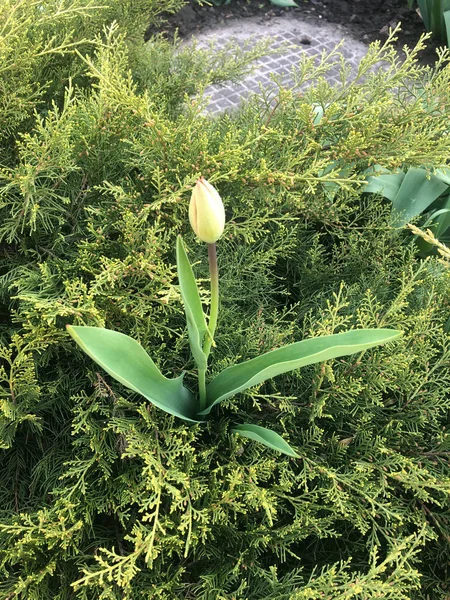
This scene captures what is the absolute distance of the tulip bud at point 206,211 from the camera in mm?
652

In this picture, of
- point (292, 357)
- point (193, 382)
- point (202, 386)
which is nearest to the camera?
point (292, 357)

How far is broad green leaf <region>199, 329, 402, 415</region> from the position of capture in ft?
2.23

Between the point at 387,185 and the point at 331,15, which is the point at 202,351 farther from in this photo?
the point at 331,15

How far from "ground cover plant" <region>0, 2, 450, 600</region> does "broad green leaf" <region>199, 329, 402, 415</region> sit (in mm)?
106

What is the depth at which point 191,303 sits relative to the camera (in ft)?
2.73

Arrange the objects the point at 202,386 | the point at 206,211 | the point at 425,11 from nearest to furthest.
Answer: the point at 206,211 → the point at 202,386 → the point at 425,11

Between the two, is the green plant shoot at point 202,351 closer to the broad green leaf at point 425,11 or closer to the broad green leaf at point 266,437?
the broad green leaf at point 266,437

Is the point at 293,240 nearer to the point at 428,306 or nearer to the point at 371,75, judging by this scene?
the point at 428,306

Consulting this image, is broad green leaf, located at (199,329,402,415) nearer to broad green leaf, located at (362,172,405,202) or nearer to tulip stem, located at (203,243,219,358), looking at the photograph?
tulip stem, located at (203,243,219,358)

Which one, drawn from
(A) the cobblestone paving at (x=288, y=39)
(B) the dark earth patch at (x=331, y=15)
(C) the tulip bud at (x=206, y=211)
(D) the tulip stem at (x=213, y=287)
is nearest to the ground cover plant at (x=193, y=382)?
(D) the tulip stem at (x=213, y=287)

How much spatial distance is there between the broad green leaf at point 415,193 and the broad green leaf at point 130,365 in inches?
36.7

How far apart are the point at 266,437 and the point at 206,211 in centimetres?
41

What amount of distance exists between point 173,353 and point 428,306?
1.84ft

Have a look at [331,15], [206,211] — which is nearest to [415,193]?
[206,211]
